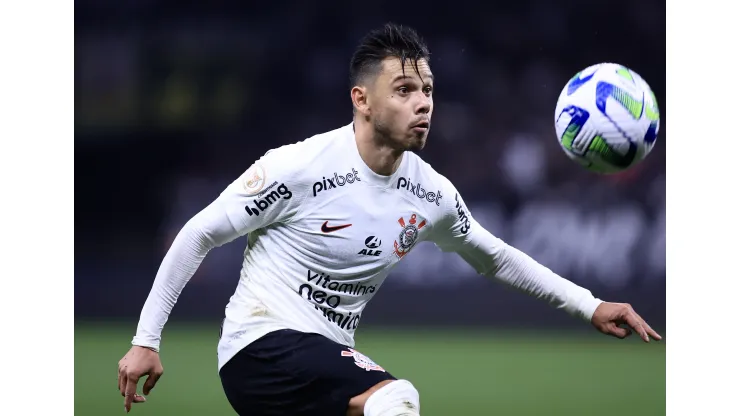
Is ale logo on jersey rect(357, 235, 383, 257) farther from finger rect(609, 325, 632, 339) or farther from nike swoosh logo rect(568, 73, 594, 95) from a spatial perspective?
finger rect(609, 325, 632, 339)

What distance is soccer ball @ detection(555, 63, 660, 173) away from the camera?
3951mm

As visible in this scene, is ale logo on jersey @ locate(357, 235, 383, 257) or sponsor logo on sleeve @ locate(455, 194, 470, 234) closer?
ale logo on jersey @ locate(357, 235, 383, 257)

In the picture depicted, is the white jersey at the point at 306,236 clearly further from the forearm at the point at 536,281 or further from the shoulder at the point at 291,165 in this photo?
the forearm at the point at 536,281

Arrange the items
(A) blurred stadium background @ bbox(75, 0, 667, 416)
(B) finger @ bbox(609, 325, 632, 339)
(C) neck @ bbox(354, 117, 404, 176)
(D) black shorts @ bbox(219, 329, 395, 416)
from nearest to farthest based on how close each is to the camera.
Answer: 1. (D) black shorts @ bbox(219, 329, 395, 416)
2. (C) neck @ bbox(354, 117, 404, 176)
3. (B) finger @ bbox(609, 325, 632, 339)
4. (A) blurred stadium background @ bbox(75, 0, 667, 416)

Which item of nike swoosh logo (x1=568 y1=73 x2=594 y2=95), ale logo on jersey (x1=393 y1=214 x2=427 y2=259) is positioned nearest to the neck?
ale logo on jersey (x1=393 y1=214 x2=427 y2=259)

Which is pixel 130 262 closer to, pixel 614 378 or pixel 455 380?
pixel 455 380

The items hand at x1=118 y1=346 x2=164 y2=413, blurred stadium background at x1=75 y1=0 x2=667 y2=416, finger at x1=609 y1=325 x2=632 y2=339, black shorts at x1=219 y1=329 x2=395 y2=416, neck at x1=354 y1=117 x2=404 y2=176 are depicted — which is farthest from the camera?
blurred stadium background at x1=75 y1=0 x2=667 y2=416

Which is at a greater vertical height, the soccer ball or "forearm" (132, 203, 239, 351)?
the soccer ball

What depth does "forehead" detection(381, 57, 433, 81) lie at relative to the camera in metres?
4.23

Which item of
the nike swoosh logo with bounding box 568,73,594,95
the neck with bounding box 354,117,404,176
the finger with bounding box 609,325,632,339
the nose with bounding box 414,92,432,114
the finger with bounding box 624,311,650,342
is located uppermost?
the nike swoosh logo with bounding box 568,73,594,95

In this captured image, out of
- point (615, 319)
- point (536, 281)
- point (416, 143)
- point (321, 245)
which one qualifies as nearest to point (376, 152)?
point (416, 143)

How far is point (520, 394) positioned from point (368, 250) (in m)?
3.69

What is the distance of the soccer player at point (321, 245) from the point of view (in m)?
3.93

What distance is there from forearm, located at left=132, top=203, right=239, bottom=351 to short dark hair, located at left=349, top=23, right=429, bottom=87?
37.6 inches
